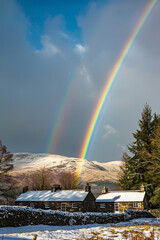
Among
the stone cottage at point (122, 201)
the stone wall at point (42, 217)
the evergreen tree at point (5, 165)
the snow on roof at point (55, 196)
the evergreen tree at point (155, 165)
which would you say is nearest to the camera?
the stone wall at point (42, 217)

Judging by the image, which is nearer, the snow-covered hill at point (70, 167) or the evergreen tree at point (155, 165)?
the evergreen tree at point (155, 165)

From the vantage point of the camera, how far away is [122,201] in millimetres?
43094

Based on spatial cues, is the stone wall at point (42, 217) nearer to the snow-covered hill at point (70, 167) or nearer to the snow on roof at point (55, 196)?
the snow on roof at point (55, 196)

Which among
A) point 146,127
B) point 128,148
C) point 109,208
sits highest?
point 146,127

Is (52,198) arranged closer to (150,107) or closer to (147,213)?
(147,213)

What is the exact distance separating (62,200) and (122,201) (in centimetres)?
1201

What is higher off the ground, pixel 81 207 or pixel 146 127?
pixel 146 127

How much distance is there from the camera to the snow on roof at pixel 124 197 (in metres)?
42.1

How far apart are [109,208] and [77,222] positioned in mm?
24325

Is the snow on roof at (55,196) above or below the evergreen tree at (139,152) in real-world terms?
below

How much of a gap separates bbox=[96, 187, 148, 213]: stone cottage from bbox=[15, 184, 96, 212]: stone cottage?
2.24 meters

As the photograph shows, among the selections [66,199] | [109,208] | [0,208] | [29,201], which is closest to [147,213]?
[109,208]

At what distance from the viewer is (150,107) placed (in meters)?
50.0

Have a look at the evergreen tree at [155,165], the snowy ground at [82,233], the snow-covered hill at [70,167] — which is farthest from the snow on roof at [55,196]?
the snow-covered hill at [70,167]
